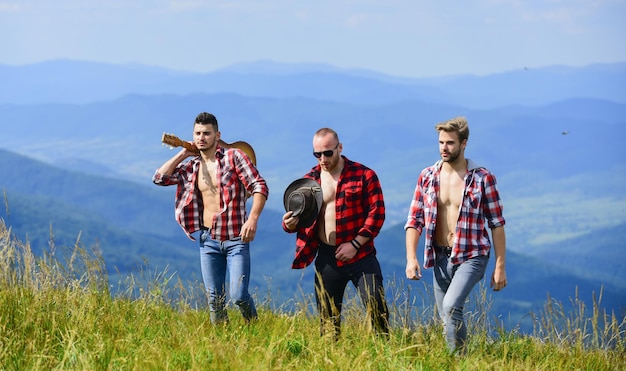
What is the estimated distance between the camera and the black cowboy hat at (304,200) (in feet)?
21.8

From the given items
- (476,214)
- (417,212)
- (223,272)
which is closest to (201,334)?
(223,272)

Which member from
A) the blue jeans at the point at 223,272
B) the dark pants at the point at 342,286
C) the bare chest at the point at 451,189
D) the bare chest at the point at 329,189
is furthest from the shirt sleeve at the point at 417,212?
the blue jeans at the point at 223,272

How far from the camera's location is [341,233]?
6746 mm

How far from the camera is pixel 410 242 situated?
21.3 feet

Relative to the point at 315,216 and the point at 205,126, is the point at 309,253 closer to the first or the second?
the point at 315,216

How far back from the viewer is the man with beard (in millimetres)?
6328

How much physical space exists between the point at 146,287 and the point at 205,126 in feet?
5.33

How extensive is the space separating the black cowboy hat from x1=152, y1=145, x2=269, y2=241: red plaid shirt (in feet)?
1.26

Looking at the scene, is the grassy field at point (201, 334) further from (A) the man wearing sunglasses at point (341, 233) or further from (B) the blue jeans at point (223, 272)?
(A) the man wearing sunglasses at point (341, 233)

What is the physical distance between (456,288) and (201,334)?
190cm

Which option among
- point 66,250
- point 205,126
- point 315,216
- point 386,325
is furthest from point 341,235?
point 66,250

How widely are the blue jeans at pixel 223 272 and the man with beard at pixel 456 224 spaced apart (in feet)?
4.61

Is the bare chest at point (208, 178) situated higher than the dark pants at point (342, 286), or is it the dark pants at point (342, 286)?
the bare chest at point (208, 178)

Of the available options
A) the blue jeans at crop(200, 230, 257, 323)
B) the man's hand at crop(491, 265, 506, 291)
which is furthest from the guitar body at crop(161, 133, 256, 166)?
the man's hand at crop(491, 265, 506, 291)
